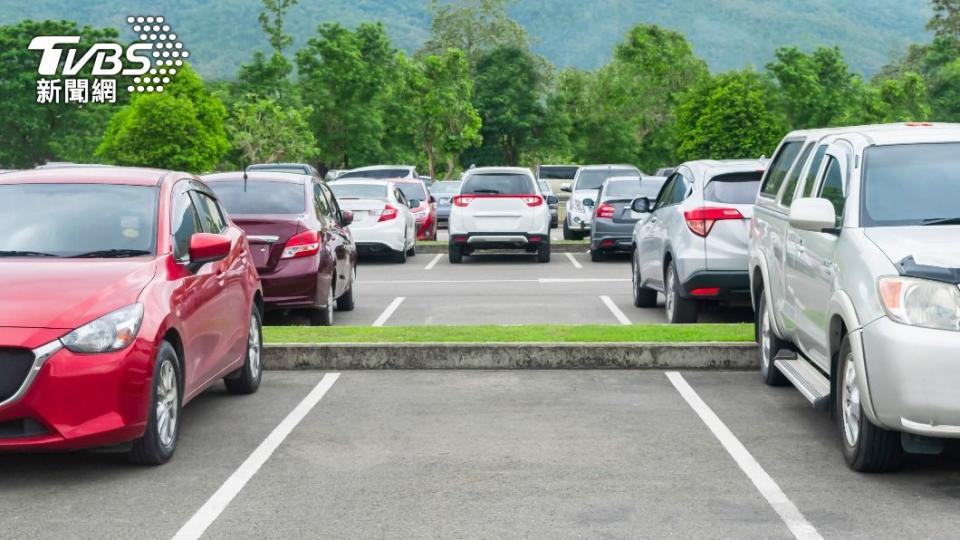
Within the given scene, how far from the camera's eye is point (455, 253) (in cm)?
2534

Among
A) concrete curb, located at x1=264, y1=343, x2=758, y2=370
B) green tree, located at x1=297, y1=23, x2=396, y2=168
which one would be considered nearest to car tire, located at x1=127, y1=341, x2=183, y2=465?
concrete curb, located at x1=264, y1=343, x2=758, y2=370

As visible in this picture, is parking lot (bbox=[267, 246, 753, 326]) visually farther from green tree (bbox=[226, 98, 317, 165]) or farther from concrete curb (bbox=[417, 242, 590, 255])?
green tree (bbox=[226, 98, 317, 165])

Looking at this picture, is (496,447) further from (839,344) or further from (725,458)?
(839,344)

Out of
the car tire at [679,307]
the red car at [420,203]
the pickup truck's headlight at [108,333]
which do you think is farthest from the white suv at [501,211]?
the pickup truck's headlight at [108,333]

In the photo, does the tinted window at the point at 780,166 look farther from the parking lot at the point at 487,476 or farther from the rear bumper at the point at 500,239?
the rear bumper at the point at 500,239

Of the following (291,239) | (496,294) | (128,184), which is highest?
(128,184)

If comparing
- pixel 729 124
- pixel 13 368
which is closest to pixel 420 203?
pixel 13 368

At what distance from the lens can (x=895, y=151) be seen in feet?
26.6

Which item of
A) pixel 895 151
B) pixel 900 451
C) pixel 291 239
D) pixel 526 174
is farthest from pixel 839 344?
pixel 526 174

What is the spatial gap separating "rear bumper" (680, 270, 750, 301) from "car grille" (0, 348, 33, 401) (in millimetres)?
7730

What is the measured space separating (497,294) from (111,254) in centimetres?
1061

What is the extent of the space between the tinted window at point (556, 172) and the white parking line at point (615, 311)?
131 ft

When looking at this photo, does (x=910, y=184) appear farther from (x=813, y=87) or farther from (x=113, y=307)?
(x=813, y=87)

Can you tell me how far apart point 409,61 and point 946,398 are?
83907 millimetres
